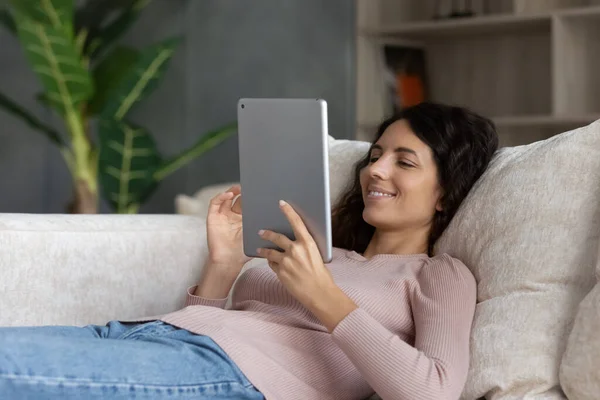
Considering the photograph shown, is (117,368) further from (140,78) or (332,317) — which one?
(140,78)

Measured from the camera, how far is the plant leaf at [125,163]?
330 cm

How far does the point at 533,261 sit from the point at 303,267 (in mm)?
351

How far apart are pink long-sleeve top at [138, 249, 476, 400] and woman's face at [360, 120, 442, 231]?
7 centimetres

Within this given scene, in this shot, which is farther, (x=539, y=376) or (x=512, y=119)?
(x=512, y=119)

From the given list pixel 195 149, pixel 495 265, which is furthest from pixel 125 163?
pixel 495 265

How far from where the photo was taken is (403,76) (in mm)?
3803

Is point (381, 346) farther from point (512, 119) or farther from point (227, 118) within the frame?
point (227, 118)

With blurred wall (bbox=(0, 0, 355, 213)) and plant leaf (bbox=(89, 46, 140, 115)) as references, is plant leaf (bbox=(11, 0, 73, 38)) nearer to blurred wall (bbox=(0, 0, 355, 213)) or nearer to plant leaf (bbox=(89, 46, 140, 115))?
plant leaf (bbox=(89, 46, 140, 115))

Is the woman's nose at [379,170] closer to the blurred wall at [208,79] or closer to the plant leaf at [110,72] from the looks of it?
the plant leaf at [110,72]

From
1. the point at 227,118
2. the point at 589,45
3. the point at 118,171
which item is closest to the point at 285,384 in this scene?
the point at 118,171

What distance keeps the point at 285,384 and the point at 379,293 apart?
0.73 feet

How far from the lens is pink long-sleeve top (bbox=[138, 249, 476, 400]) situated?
129 centimetres

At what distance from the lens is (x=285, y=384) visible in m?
1.38

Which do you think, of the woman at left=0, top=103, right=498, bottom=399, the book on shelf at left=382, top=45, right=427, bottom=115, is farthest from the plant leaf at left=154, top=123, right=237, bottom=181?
the woman at left=0, top=103, right=498, bottom=399
